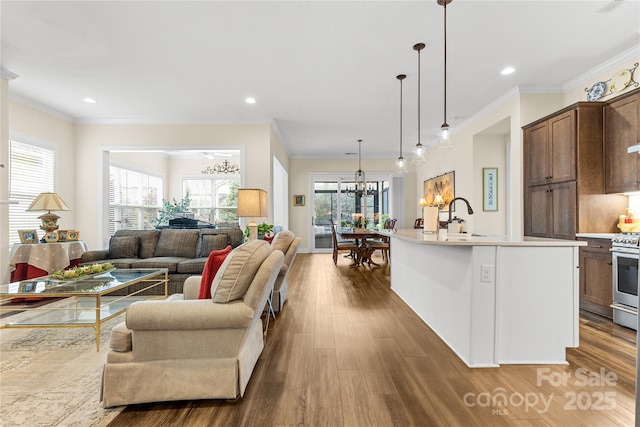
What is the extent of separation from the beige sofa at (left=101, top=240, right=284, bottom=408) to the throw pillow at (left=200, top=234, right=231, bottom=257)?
275 centimetres

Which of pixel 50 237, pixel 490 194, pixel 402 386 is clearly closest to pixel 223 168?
pixel 50 237

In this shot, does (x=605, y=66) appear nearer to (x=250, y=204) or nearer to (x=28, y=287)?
(x=250, y=204)

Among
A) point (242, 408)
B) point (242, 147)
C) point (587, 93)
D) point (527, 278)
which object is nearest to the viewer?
point (242, 408)

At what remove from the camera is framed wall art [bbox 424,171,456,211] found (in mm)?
6609

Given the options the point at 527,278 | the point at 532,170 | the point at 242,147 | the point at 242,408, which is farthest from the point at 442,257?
the point at 242,147

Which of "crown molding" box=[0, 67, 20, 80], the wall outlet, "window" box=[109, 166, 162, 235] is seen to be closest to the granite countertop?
the wall outlet

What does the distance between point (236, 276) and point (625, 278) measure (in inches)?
144

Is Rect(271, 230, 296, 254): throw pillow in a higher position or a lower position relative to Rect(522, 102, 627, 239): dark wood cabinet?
lower

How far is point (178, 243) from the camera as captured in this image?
Answer: 14.9ft

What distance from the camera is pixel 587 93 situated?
12.7 ft

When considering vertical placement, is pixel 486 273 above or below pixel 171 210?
below

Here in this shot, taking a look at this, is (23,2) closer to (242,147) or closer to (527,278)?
(242,147)

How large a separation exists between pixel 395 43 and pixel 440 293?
8.42ft

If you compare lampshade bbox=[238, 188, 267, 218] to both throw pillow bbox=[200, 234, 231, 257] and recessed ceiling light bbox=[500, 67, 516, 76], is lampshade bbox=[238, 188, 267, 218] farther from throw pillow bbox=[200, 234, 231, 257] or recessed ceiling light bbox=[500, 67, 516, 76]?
recessed ceiling light bbox=[500, 67, 516, 76]
